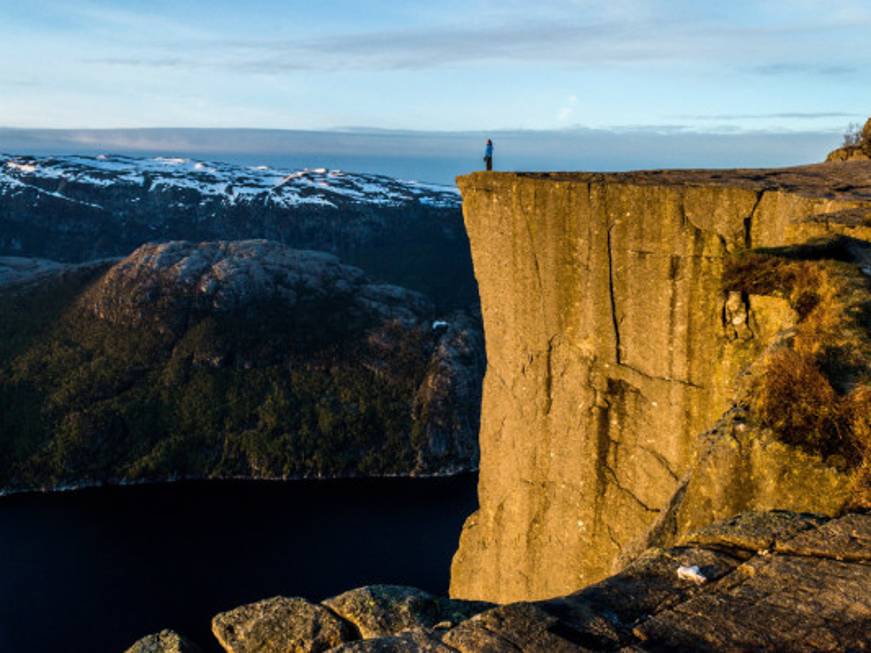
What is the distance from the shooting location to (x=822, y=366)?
9.96 metres

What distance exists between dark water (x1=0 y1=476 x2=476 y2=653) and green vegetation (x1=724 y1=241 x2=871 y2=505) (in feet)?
249

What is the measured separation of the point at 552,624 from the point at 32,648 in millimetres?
102702

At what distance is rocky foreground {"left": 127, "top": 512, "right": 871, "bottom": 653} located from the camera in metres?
6.30

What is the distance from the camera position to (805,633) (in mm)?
6215

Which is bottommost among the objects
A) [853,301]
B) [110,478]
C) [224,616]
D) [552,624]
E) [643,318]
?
[110,478]

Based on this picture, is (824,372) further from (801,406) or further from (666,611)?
(666,611)

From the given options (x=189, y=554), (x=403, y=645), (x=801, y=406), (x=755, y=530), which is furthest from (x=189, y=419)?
(x=403, y=645)

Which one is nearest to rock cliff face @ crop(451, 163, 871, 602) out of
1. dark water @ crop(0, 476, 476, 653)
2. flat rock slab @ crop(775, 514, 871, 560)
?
flat rock slab @ crop(775, 514, 871, 560)

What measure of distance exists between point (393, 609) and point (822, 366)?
6734 mm

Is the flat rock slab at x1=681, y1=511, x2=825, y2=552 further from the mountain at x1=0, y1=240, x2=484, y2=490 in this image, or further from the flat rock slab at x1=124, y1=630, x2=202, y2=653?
the mountain at x1=0, y1=240, x2=484, y2=490

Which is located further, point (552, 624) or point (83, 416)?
point (83, 416)

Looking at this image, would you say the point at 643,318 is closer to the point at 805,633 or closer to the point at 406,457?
the point at 805,633

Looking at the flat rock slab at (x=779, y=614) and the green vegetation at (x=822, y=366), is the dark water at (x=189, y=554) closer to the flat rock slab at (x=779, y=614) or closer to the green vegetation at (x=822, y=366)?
the green vegetation at (x=822, y=366)

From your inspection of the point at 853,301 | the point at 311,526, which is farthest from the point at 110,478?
the point at 853,301
